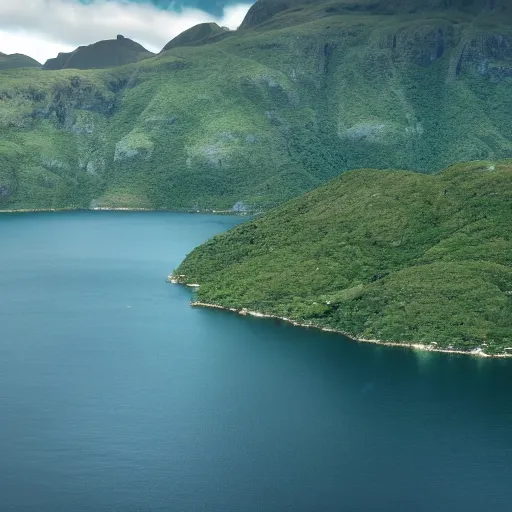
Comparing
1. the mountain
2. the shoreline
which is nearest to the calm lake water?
the shoreline

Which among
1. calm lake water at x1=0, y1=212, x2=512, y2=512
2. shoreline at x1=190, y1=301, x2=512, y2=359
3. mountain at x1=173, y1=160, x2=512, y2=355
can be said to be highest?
mountain at x1=173, y1=160, x2=512, y2=355

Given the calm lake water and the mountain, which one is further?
the mountain

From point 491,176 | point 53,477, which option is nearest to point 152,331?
point 53,477

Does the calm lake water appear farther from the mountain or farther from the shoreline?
the mountain

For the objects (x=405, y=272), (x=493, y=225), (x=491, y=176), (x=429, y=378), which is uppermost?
(x=491, y=176)

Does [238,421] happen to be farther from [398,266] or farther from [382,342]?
[398,266]

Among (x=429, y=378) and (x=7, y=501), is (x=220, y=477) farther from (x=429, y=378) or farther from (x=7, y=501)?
(x=429, y=378)
